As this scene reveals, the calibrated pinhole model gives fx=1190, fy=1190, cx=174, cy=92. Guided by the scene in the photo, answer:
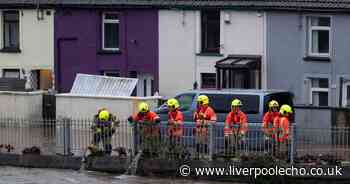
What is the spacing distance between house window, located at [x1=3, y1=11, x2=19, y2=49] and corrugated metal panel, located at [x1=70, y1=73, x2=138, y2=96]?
14.6 ft

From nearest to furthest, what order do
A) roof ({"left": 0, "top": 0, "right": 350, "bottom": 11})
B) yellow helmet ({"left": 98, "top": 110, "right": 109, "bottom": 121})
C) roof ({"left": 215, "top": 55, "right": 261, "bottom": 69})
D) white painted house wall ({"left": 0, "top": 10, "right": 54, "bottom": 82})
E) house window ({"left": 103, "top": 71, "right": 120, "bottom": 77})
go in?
yellow helmet ({"left": 98, "top": 110, "right": 109, "bottom": 121})
roof ({"left": 0, "top": 0, "right": 350, "bottom": 11})
roof ({"left": 215, "top": 55, "right": 261, "bottom": 69})
house window ({"left": 103, "top": 71, "right": 120, "bottom": 77})
white painted house wall ({"left": 0, "top": 10, "right": 54, "bottom": 82})

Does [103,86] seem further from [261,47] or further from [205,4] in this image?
[261,47]

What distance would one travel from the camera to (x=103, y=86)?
39.3m

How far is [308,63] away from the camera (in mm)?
38156

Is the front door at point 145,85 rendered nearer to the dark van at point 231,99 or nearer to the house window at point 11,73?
the house window at point 11,73

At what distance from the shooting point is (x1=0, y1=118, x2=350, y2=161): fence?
24.9 meters

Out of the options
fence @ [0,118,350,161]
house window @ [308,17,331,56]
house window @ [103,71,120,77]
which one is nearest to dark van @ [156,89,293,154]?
fence @ [0,118,350,161]

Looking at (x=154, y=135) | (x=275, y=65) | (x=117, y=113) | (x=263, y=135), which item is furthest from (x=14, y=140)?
(x=275, y=65)

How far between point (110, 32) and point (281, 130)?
18087mm

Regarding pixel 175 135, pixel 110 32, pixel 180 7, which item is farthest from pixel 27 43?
pixel 175 135

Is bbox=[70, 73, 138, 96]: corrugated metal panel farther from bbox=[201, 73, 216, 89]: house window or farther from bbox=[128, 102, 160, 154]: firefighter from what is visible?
bbox=[128, 102, 160, 154]: firefighter

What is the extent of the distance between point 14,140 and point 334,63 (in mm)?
13213

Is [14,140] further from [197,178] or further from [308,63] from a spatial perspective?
[308,63]

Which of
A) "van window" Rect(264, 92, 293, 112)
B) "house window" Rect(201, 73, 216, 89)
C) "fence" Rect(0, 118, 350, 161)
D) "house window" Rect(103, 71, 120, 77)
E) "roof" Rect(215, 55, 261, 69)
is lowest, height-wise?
"fence" Rect(0, 118, 350, 161)
